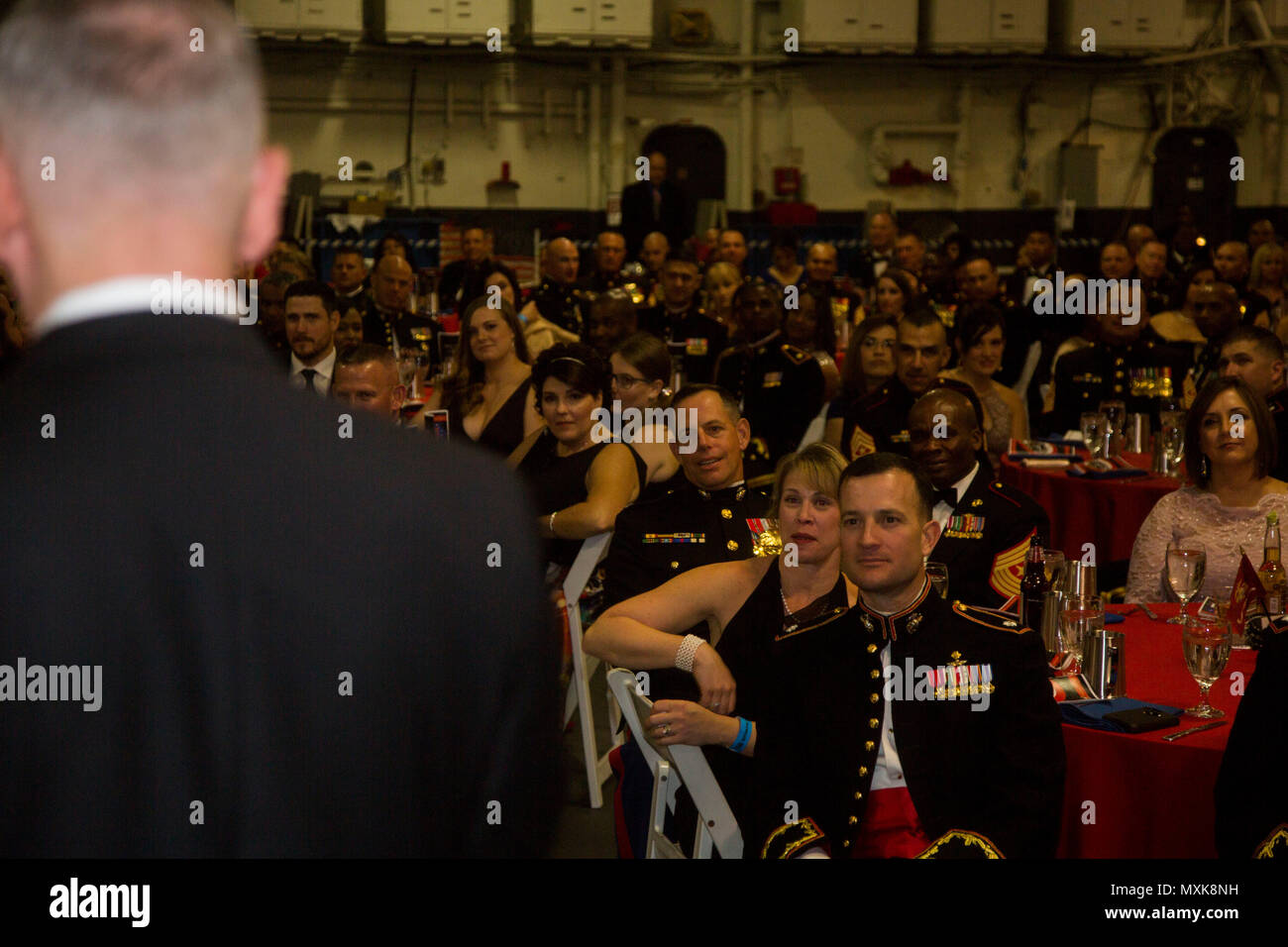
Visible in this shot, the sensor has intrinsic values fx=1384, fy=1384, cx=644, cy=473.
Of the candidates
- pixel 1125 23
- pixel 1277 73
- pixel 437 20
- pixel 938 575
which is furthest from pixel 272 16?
pixel 938 575

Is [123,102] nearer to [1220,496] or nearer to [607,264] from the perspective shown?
[1220,496]

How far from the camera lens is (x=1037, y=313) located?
9.09 meters

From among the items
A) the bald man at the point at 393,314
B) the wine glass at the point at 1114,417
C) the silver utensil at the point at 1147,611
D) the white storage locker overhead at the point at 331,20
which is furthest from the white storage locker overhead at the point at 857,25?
the silver utensil at the point at 1147,611

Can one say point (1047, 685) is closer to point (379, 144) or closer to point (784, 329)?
point (784, 329)

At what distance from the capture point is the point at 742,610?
10.2 ft

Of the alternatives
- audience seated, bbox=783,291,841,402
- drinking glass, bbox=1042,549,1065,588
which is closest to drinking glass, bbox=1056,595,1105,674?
drinking glass, bbox=1042,549,1065,588

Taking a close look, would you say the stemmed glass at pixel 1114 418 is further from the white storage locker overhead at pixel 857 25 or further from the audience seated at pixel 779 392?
the white storage locker overhead at pixel 857 25

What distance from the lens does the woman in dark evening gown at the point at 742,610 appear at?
2969 mm

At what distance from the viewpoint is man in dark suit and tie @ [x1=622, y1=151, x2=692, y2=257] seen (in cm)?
1262

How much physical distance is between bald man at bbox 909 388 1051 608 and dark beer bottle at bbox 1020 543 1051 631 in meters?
0.12

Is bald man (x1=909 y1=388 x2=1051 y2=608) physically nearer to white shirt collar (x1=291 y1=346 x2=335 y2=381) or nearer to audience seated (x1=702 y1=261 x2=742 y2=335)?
white shirt collar (x1=291 y1=346 x2=335 y2=381)

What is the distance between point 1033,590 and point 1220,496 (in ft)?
2.77

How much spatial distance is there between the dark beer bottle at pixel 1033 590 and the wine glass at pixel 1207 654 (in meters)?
0.58
